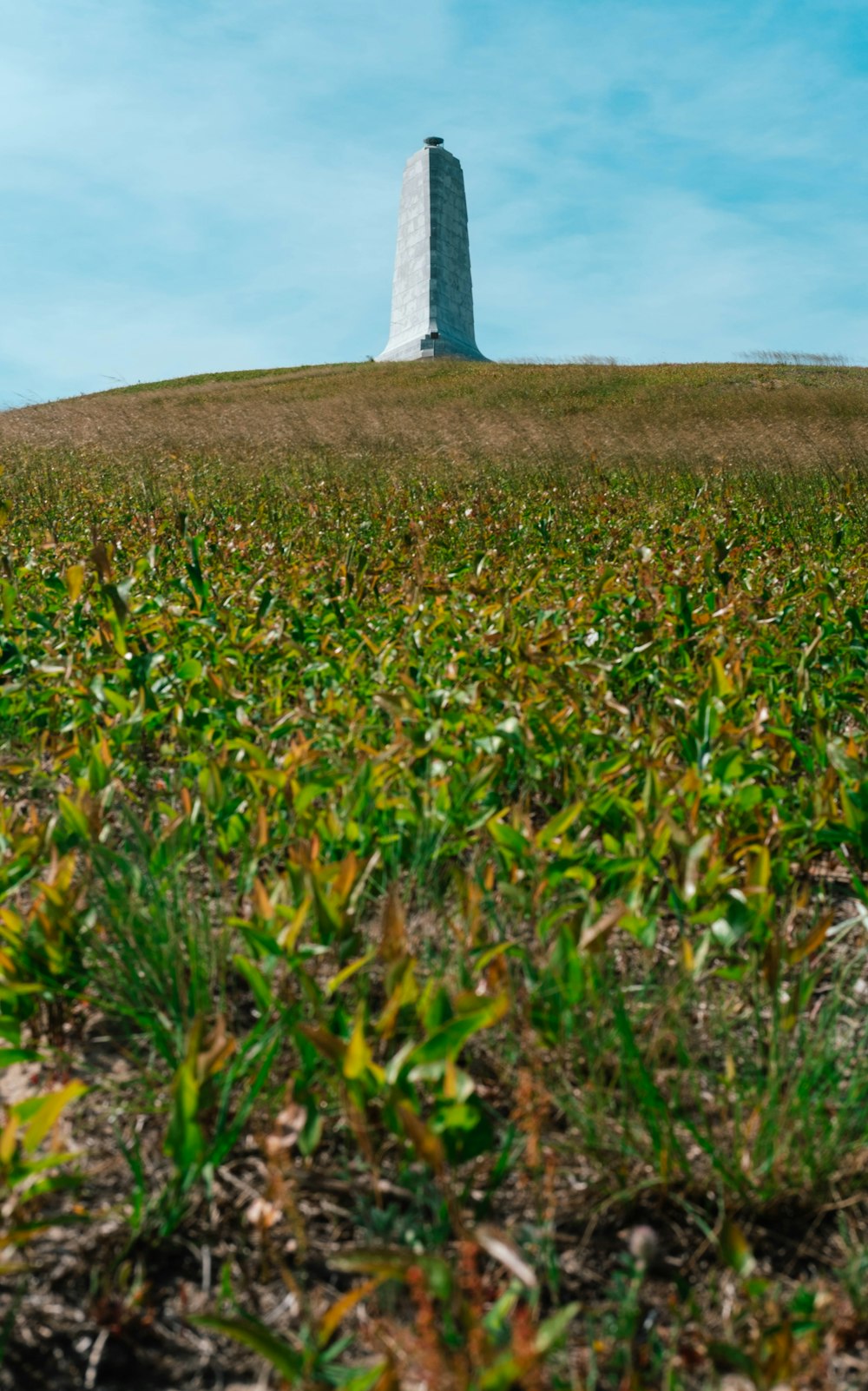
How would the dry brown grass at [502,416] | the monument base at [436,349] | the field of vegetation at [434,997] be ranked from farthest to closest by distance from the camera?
the monument base at [436,349]
the dry brown grass at [502,416]
the field of vegetation at [434,997]

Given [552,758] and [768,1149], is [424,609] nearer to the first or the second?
[552,758]

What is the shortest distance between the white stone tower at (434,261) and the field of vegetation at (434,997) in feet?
116

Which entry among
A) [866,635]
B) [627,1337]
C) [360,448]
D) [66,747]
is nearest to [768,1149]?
[627,1337]

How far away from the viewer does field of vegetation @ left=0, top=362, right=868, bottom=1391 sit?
1.37 m

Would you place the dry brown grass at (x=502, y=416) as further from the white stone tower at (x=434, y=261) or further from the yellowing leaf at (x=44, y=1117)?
the yellowing leaf at (x=44, y=1117)

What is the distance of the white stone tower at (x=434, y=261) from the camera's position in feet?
120

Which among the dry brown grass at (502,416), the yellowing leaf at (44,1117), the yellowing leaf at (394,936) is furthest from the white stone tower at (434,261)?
the yellowing leaf at (44,1117)

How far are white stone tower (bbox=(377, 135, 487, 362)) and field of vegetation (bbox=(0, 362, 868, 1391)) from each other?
3549cm

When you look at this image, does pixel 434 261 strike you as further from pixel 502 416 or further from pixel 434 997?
pixel 434 997

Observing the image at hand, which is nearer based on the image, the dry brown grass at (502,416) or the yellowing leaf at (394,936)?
the yellowing leaf at (394,936)

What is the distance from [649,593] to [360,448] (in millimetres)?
13186

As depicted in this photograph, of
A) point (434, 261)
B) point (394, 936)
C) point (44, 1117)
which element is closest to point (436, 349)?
point (434, 261)

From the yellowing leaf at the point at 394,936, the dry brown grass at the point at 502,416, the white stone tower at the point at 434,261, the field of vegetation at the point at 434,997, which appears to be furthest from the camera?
the white stone tower at the point at 434,261

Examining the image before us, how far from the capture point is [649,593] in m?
4.20
